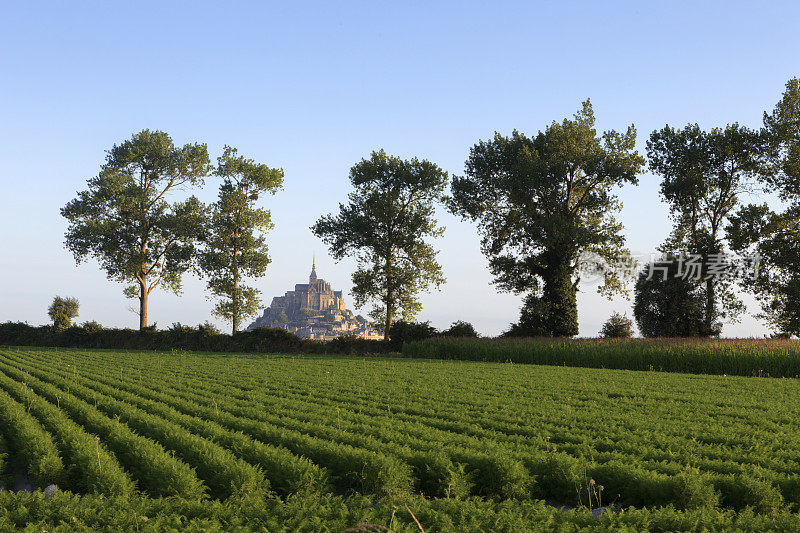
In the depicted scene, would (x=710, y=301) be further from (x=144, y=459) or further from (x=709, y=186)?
(x=144, y=459)

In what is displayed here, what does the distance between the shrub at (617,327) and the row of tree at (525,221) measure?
1.54m

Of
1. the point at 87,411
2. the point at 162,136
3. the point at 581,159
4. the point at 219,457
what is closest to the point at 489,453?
the point at 219,457

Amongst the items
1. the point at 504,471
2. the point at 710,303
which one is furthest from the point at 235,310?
the point at 504,471

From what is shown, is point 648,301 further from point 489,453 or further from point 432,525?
point 432,525

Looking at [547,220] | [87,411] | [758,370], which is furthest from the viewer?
[547,220]

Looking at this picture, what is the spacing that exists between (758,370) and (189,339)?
35.3 meters

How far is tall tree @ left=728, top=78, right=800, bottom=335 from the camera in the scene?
3628 cm

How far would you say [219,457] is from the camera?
7953 mm

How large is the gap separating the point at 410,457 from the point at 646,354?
73.7ft

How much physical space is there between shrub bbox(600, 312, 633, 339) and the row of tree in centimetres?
154

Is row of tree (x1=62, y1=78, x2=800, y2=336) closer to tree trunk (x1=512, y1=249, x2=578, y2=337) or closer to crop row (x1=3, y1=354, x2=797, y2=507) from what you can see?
tree trunk (x1=512, y1=249, x2=578, y2=337)

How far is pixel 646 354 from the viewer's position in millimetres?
27266

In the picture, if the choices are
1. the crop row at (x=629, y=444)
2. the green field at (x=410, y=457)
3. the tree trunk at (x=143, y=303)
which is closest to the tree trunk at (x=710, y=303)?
the green field at (x=410, y=457)

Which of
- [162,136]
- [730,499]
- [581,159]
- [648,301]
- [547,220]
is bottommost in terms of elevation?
[730,499]
